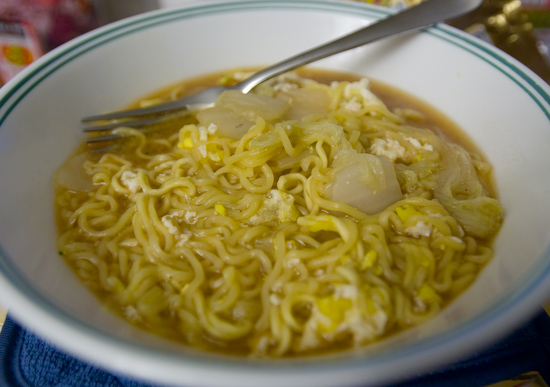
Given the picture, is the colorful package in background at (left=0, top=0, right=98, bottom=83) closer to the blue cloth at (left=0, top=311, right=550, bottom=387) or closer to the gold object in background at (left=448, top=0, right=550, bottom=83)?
the blue cloth at (left=0, top=311, right=550, bottom=387)

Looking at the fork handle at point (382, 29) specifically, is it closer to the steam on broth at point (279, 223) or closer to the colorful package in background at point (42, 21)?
the steam on broth at point (279, 223)

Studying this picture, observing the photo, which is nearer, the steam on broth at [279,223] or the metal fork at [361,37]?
the steam on broth at [279,223]

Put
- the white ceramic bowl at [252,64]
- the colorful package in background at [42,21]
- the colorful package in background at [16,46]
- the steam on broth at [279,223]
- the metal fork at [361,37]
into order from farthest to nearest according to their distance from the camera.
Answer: the colorful package in background at [16,46], the colorful package in background at [42,21], the metal fork at [361,37], the steam on broth at [279,223], the white ceramic bowl at [252,64]

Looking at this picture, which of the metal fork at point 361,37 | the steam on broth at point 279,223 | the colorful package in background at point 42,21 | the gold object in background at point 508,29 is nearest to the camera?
the steam on broth at point 279,223

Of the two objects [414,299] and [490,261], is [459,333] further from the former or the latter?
[490,261]

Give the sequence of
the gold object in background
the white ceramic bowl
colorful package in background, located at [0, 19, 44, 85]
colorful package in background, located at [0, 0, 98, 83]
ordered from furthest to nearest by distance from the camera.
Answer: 1. the gold object in background
2. colorful package in background, located at [0, 19, 44, 85]
3. colorful package in background, located at [0, 0, 98, 83]
4. the white ceramic bowl

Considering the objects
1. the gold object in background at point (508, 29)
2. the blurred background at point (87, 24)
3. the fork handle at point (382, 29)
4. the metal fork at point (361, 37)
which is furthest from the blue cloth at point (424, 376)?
the gold object in background at point (508, 29)

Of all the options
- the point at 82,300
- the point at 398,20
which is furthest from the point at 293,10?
the point at 82,300

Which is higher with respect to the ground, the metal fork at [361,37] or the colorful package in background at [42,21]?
the metal fork at [361,37]

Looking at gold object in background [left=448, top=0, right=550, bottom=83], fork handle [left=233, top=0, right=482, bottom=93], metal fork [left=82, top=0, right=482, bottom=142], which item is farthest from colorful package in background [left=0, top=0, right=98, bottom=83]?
gold object in background [left=448, top=0, right=550, bottom=83]
